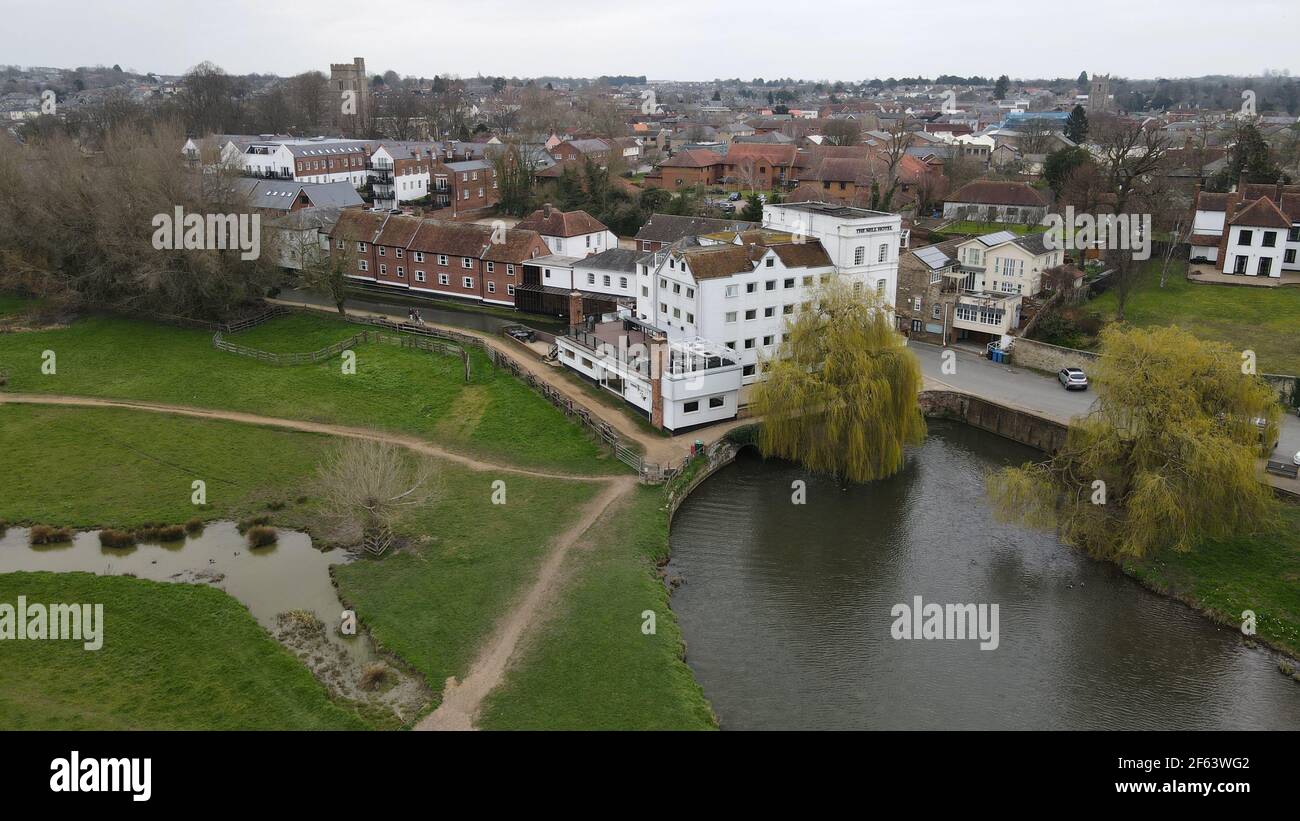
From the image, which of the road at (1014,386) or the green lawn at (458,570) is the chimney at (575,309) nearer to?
the green lawn at (458,570)

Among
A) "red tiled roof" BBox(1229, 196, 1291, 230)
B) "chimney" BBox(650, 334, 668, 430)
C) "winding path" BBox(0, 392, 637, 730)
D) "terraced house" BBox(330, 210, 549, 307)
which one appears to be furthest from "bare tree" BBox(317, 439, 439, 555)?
"red tiled roof" BBox(1229, 196, 1291, 230)

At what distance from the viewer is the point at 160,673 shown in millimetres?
20938

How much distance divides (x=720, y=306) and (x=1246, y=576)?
66.0 ft

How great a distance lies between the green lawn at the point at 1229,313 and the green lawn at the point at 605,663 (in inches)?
1207

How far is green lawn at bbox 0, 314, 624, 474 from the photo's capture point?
114 feet

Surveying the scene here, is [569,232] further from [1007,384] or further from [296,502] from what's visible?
[296,502]

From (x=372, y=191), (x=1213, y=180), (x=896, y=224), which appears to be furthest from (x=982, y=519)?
(x=372, y=191)

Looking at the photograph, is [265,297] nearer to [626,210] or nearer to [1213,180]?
[626,210]

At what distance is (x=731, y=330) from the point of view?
122 ft

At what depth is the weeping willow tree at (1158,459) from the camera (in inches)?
968
